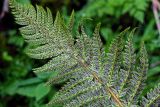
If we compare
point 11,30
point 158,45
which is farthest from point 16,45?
point 158,45

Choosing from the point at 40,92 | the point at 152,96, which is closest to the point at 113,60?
the point at 152,96

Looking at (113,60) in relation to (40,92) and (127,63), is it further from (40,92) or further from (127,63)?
(40,92)

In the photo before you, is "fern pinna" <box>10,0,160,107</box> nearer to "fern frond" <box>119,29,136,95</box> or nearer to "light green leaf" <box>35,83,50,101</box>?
"fern frond" <box>119,29,136,95</box>

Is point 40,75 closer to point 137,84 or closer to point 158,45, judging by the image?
point 158,45

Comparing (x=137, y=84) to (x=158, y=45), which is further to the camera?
(x=158, y=45)

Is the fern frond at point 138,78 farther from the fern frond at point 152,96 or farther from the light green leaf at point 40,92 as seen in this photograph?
the light green leaf at point 40,92

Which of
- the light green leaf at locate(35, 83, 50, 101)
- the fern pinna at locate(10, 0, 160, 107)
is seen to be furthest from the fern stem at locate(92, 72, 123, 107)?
the light green leaf at locate(35, 83, 50, 101)

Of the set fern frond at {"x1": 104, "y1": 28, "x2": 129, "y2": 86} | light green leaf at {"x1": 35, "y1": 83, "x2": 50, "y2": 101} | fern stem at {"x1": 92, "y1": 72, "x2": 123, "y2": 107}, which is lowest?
light green leaf at {"x1": 35, "y1": 83, "x2": 50, "y2": 101}

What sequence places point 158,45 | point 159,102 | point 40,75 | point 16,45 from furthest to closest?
point 16,45 → point 158,45 → point 40,75 → point 159,102
